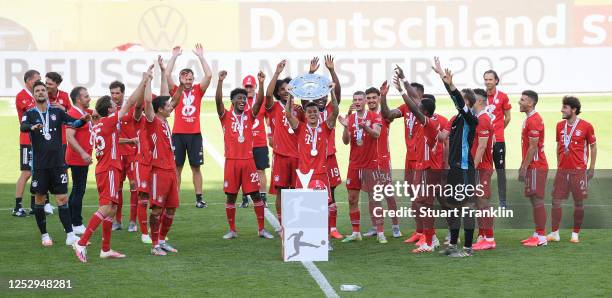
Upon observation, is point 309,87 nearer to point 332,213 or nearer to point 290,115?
point 290,115

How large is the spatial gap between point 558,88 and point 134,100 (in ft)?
75.3

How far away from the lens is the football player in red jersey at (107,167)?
11.7 metres

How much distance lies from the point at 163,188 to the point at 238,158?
1596 millimetres

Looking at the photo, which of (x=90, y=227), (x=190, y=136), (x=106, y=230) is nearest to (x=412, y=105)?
(x=106, y=230)

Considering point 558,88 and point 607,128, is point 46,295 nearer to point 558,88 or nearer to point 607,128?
point 607,128

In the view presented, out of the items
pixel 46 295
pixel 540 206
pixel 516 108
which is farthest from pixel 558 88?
pixel 46 295

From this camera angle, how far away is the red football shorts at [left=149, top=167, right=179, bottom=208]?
39.8 feet

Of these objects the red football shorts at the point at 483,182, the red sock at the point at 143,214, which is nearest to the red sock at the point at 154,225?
the red sock at the point at 143,214

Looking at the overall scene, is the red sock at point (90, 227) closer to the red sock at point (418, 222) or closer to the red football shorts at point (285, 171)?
the red football shorts at point (285, 171)

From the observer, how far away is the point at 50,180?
1298 cm

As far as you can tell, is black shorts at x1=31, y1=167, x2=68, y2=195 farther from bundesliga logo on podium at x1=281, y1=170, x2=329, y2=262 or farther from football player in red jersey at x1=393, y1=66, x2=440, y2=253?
football player in red jersey at x1=393, y1=66, x2=440, y2=253

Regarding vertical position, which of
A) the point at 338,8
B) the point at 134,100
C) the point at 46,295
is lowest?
the point at 46,295

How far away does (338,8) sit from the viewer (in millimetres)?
33500

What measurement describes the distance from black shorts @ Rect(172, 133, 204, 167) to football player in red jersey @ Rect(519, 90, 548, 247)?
566 cm
